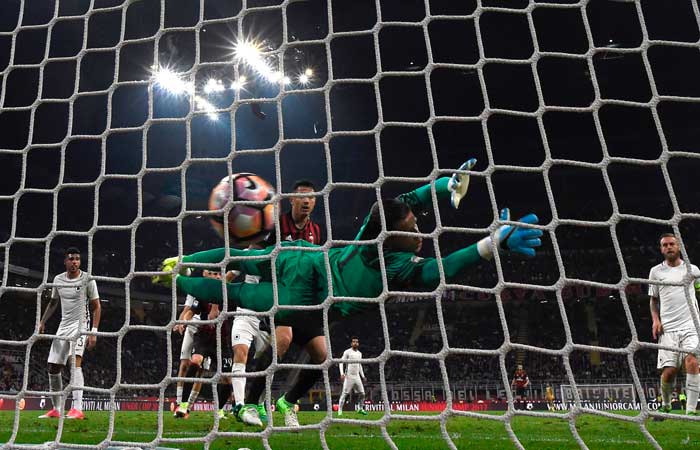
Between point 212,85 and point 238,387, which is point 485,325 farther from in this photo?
point 238,387

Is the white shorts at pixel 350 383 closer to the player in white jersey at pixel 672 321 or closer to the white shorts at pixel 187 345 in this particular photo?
the white shorts at pixel 187 345

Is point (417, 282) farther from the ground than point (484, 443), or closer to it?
farther from the ground

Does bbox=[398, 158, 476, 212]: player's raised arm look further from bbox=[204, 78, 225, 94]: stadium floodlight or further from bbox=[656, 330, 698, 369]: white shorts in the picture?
bbox=[204, 78, 225, 94]: stadium floodlight

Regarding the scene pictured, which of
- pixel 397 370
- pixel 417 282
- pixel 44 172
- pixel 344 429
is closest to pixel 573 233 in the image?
pixel 397 370

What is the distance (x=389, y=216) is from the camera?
329 centimetres

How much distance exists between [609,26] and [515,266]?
1116 centimetres

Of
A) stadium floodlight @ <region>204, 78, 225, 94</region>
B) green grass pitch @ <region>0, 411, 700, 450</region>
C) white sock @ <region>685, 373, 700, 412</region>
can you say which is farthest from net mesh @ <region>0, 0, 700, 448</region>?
white sock @ <region>685, 373, 700, 412</region>

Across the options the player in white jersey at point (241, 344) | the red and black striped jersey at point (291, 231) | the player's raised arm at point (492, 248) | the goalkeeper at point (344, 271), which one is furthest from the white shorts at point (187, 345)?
the player's raised arm at point (492, 248)

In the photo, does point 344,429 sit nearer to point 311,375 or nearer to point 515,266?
point 311,375

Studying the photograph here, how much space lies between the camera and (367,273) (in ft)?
10.5

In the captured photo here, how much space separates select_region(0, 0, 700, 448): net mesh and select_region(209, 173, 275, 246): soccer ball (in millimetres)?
141

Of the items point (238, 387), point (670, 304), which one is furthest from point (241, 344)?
point (670, 304)

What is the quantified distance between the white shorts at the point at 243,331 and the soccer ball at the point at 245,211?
1.65 m

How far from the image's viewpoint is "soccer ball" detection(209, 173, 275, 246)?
3.01 metres
